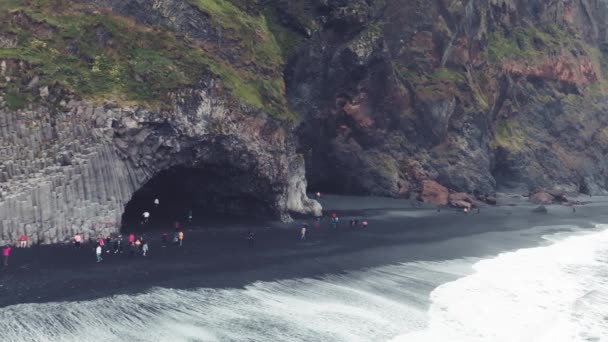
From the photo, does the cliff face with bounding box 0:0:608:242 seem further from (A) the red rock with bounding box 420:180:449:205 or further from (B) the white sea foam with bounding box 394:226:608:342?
(B) the white sea foam with bounding box 394:226:608:342

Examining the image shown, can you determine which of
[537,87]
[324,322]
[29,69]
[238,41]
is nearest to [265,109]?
[238,41]

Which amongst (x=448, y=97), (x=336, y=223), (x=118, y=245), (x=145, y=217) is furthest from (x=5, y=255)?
(x=448, y=97)

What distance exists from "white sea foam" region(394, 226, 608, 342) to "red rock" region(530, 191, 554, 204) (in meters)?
50.1

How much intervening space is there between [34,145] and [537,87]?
120 m

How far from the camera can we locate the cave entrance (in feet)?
170

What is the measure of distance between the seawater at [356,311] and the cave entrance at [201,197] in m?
19.5

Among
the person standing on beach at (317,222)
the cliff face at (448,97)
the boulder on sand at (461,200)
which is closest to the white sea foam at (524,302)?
the person standing on beach at (317,222)

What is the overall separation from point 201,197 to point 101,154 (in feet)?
51.8

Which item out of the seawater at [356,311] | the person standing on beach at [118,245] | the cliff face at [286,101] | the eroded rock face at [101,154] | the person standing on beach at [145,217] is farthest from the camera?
the person standing on beach at [145,217]

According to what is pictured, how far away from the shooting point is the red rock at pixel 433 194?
3351 inches

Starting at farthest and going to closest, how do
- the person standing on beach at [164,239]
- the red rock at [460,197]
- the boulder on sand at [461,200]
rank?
the red rock at [460,197]
the boulder on sand at [461,200]
the person standing on beach at [164,239]

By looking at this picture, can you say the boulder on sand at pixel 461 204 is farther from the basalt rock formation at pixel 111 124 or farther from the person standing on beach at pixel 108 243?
the person standing on beach at pixel 108 243

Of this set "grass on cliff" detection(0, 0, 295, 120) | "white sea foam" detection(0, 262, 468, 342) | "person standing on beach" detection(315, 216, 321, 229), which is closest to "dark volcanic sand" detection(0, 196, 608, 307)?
"person standing on beach" detection(315, 216, 321, 229)

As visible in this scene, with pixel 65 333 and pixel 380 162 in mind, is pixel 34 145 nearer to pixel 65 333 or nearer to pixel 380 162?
pixel 65 333
